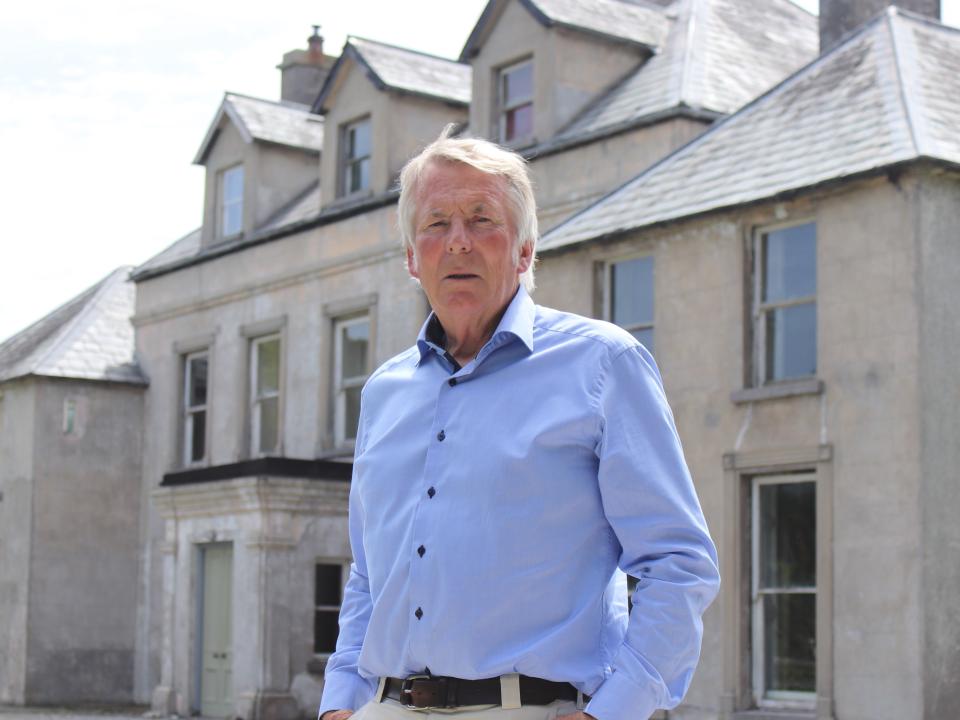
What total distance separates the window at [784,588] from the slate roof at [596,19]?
762cm

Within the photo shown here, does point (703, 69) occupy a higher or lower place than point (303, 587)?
higher

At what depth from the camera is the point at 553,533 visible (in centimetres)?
350

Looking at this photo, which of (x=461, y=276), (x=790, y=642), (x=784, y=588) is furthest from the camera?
(x=784, y=588)

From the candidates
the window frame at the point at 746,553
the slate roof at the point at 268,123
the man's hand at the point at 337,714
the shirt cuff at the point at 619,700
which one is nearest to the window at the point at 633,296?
the window frame at the point at 746,553

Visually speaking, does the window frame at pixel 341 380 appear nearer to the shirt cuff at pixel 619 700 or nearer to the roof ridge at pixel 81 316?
the roof ridge at pixel 81 316

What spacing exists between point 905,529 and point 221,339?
14603 mm

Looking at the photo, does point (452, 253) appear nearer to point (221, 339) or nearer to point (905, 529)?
point (905, 529)

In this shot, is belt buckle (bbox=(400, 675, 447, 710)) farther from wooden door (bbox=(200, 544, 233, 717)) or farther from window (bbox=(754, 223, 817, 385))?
wooden door (bbox=(200, 544, 233, 717))

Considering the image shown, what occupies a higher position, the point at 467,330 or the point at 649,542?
the point at 467,330

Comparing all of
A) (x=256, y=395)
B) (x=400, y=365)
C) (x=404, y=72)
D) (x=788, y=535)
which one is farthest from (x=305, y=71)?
(x=400, y=365)

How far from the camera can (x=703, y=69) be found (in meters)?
20.6

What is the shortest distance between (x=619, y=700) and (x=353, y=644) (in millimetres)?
885

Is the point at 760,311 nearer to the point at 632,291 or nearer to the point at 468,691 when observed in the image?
the point at 632,291

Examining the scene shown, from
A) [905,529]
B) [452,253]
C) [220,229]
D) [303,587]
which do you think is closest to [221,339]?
[220,229]
